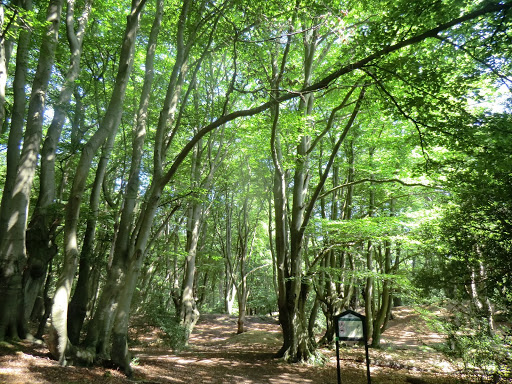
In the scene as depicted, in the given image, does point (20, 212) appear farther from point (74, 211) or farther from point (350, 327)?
point (350, 327)

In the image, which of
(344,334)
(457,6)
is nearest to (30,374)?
(344,334)

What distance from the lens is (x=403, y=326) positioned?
17.9 m

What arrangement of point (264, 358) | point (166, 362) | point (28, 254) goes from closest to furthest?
point (28, 254)
point (166, 362)
point (264, 358)

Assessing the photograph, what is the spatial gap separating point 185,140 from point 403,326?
16.0m

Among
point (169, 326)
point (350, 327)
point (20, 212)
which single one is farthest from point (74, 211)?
point (169, 326)

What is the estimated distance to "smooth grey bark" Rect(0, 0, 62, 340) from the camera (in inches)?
236

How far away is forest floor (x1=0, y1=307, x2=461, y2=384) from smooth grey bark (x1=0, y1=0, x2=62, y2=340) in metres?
0.66

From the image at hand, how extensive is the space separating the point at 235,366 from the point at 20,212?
6.65 meters

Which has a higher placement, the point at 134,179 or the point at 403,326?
the point at 134,179

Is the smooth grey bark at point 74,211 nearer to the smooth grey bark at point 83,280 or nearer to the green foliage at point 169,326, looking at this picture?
the smooth grey bark at point 83,280

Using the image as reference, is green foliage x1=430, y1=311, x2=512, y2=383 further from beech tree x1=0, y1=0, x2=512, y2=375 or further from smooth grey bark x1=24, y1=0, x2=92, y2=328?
smooth grey bark x1=24, y1=0, x2=92, y2=328

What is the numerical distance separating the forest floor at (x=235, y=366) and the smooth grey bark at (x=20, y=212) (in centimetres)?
66

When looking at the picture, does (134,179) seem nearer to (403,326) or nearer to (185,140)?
(185,140)

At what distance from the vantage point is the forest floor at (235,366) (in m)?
5.08
